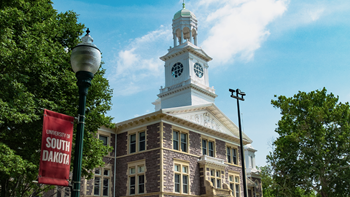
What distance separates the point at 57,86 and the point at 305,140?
29011 mm

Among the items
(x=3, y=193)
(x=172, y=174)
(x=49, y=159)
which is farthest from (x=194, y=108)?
(x=49, y=159)

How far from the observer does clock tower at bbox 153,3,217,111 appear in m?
44.9

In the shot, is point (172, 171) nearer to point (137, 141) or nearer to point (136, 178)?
point (136, 178)

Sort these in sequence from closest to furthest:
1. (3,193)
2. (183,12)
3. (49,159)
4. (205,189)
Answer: (49,159) → (3,193) → (205,189) → (183,12)

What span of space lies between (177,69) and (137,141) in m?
17.1

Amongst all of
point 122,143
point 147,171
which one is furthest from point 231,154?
point 122,143

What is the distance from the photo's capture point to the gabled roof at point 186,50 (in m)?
46.4

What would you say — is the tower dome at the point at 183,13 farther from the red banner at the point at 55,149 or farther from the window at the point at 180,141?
the red banner at the point at 55,149

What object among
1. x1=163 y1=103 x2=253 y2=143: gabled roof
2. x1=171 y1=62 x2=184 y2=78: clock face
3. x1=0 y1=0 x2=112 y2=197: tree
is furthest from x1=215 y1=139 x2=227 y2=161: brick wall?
x1=0 y1=0 x2=112 y2=197: tree

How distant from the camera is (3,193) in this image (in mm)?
16406

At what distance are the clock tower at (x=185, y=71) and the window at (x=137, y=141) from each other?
11655mm

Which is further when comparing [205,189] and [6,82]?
[205,189]

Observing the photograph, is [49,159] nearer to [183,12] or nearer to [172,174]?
[172,174]

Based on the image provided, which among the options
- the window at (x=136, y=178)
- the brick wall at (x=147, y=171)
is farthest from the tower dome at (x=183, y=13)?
the window at (x=136, y=178)
